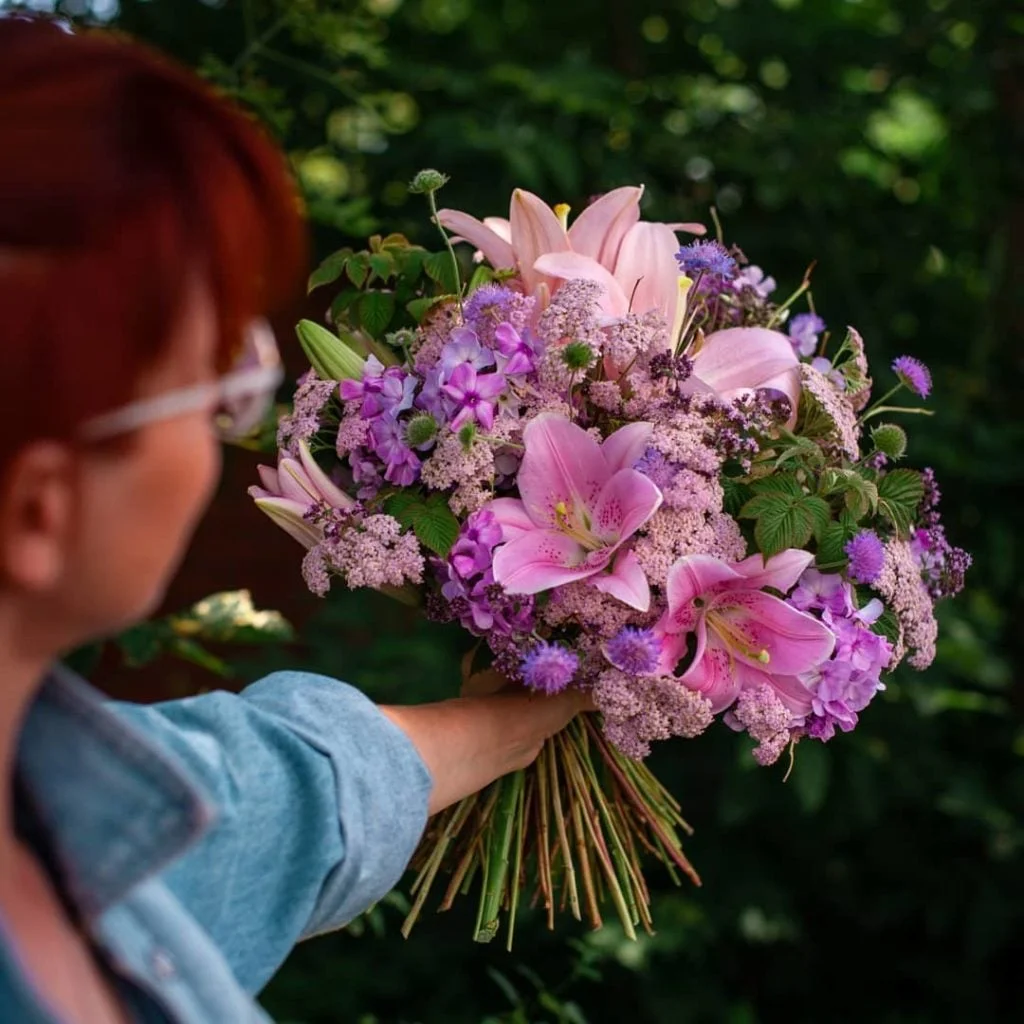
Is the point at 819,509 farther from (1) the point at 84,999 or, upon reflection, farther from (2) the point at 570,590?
(1) the point at 84,999

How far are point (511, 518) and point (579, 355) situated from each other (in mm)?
126

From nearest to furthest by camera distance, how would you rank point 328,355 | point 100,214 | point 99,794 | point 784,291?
point 100,214 < point 99,794 < point 328,355 < point 784,291

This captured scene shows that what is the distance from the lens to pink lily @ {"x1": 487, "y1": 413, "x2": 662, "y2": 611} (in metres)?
1.02

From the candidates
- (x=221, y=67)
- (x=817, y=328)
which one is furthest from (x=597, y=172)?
(x=817, y=328)

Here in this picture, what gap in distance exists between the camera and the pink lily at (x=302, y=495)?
1093 millimetres

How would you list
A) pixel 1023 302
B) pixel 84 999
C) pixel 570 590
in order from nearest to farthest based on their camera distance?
pixel 84 999 → pixel 570 590 → pixel 1023 302

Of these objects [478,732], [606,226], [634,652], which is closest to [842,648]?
[634,652]

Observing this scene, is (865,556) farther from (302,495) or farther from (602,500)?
(302,495)

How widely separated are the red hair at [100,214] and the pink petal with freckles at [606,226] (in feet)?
1.69

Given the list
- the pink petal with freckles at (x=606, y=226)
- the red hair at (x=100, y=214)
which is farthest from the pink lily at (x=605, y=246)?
the red hair at (x=100, y=214)

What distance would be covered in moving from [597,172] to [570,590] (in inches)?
55.2

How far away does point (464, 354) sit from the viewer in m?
1.06

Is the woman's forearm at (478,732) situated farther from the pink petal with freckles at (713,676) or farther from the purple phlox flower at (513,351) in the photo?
the purple phlox flower at (513,351)

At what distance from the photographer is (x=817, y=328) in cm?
126
